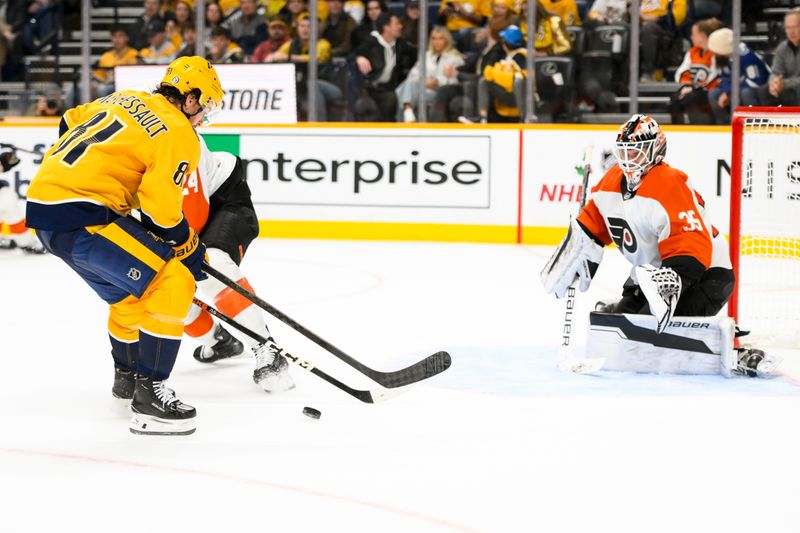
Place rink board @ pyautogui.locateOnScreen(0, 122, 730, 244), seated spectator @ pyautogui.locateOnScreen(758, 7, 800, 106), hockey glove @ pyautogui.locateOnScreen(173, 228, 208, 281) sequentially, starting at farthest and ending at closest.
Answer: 1. rink board @ pyautogui.locateOnScreen(0, 122, 730, 244)
2. seated spectator @ pyautogui.locateOnScreen(758, 7, 800, 106)
3. hockey glove @ pyautogui.locateOnScreen(173, 228, 208, 281)

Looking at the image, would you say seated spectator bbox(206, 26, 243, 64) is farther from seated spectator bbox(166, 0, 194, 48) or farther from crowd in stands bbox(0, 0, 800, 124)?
seated spectator bbox(166, 0, 194, 48)

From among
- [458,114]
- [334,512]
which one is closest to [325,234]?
[458,114]

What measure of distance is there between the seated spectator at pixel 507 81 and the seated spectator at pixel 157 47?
2531 millimetres

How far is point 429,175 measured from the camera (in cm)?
809

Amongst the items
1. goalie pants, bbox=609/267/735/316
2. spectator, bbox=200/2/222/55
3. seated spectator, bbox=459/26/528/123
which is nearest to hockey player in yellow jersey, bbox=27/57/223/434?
goalie pants, bbox=609/267/735/316

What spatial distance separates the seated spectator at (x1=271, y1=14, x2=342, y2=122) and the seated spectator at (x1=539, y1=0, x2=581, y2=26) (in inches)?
64.1

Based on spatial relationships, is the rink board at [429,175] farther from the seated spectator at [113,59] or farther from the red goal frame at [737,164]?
the red goal frame at [737,164]

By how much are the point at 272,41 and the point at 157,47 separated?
1.02 metres

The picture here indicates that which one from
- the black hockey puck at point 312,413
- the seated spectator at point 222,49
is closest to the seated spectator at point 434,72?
the seated spectator at point 222,49

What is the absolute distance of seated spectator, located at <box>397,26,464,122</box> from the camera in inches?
324

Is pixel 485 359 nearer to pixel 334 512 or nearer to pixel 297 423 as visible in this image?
pixel 297 423

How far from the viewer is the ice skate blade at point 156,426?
3.12m

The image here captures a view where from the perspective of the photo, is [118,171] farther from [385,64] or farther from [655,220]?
[385,64]

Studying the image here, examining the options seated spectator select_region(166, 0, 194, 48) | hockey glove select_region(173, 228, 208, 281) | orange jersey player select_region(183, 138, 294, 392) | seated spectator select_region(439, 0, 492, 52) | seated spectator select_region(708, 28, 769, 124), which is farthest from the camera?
seated spectator select_region(166, 0, 194, 48)
